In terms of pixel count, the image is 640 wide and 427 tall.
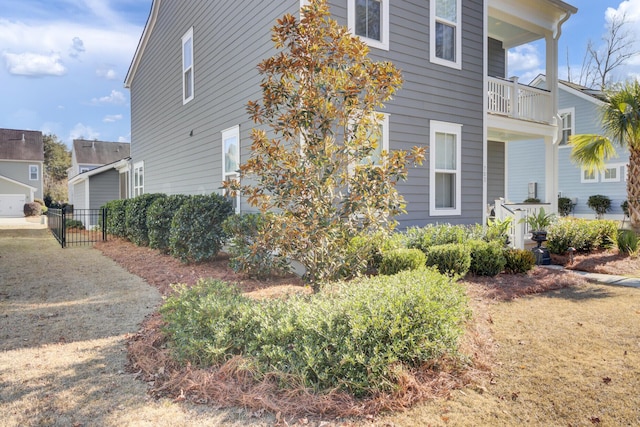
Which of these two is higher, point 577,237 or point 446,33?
point 446,33

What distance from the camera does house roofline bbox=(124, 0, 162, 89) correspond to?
46.5ft

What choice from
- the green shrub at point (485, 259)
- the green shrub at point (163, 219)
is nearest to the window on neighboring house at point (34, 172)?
the green shrub at point (163, 219)

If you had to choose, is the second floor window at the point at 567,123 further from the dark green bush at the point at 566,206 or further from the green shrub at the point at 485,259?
the green shrub at the point at 485,259

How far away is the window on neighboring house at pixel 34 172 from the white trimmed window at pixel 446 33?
131 ft

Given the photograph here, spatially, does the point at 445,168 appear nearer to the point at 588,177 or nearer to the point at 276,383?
the point at 276,383

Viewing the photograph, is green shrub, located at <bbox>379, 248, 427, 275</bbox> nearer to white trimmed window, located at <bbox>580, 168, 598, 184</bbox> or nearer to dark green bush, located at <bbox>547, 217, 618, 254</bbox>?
dark green bush, located at <bbox>547, 217, 618, 254</bbox>

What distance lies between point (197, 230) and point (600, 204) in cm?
1814

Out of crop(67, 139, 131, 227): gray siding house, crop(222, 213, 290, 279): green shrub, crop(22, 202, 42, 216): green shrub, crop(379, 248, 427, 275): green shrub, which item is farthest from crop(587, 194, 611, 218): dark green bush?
crop(22, 202, 42, 216): green shrub

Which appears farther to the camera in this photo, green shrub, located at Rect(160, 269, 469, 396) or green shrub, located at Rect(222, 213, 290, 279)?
green shrub, located at Rect(222, 213, 290, 279)

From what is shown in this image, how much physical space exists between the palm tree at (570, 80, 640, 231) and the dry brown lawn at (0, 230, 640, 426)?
13.8 feet

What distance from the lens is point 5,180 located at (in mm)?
33062

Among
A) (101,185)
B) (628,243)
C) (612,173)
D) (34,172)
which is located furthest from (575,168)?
(34,172)

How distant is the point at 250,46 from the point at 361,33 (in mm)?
2286

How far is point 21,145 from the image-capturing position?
123 feet
